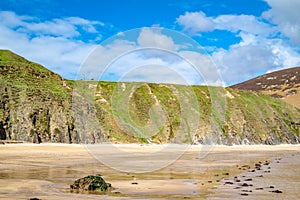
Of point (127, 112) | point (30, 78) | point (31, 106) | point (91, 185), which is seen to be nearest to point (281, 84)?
point (127, 112)

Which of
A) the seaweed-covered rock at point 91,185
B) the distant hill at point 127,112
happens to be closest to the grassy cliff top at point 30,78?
the distant hill at point 127,112

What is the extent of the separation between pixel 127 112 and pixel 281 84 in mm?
119033

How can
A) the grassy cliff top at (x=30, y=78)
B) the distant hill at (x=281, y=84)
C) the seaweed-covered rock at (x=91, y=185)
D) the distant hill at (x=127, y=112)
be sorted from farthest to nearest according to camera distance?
the distant hill at (x=281, y=84), the grassy cliff top at (x=30, y=78), the distant hill at (x=127, y=112), the seaweed-covered rock at (x=91, y=185)

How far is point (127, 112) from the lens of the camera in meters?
64.7

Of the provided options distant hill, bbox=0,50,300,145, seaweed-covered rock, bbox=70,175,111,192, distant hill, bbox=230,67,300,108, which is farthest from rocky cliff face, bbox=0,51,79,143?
distant hill, bbox=230,67,300,108

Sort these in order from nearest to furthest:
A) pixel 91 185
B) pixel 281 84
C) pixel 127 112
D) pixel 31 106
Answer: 1. pixel 91 185
2. pixel 31 106
3. pixel 127 112
4. pixel 281 84

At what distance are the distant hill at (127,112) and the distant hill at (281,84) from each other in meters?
43.4

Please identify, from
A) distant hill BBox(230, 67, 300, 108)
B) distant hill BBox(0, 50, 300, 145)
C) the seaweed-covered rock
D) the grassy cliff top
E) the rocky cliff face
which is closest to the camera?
the seaweed-covered rock

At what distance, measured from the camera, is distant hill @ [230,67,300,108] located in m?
143

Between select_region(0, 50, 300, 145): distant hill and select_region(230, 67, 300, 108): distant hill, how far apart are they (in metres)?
43.4

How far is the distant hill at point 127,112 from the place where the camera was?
44719 millimetres

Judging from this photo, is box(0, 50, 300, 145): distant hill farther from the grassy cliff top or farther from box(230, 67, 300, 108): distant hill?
box(230, 67, 300, 108): distant hill

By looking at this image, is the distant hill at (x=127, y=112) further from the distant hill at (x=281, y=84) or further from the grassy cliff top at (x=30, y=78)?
the distant hill at (x=281, y=84)

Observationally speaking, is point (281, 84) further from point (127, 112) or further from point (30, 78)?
point (30, 78)
